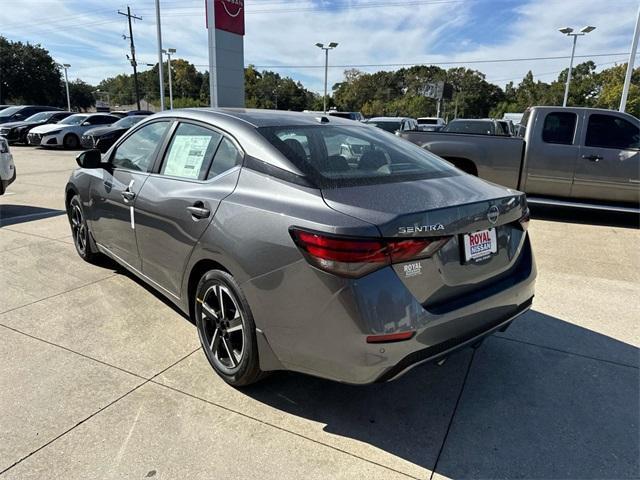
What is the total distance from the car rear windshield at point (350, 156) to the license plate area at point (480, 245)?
0.54 m

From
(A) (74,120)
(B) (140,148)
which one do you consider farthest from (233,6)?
(B) (140,148)

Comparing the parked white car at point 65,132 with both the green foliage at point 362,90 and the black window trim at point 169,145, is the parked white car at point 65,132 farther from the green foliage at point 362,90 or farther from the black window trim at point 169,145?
the green foliage at point 362,90

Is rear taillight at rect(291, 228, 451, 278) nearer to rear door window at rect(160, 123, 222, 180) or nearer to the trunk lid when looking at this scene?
the trunk lid

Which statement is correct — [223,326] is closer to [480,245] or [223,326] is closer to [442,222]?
[442,222]

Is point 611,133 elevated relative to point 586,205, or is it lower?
elevated

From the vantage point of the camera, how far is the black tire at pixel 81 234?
4672mm

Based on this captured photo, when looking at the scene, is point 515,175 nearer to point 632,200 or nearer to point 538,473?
point 632,200

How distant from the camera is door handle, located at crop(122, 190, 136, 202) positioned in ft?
11.4

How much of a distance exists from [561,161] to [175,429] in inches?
288

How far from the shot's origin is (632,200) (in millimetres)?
7328

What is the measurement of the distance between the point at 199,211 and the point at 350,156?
1.00m

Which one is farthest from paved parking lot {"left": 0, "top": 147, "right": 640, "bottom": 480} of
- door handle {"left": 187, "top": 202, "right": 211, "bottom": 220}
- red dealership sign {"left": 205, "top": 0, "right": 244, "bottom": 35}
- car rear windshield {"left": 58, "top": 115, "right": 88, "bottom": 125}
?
car rear windshield {"left": 58, "top": 115, "right": 88, "bottom": 125}

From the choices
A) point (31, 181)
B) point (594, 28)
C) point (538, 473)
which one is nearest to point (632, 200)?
point (538, 473)

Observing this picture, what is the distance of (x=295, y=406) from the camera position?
2.66 m
